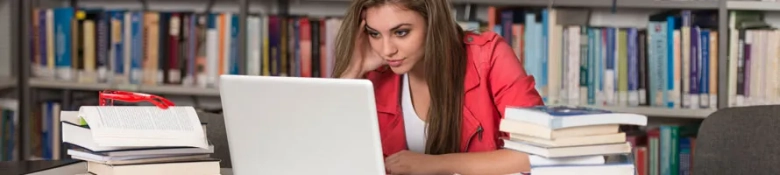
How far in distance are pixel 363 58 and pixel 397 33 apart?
0.19m

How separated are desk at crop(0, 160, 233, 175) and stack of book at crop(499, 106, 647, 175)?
2.08 feet

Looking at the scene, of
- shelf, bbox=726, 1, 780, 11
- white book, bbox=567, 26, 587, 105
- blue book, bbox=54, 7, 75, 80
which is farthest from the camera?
blue book, bbox=54, 7, 75, 80

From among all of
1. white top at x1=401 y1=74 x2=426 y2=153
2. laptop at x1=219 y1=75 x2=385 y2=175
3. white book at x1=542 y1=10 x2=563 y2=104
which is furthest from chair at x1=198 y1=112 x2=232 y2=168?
white book at x1=542 y1=10 x2=563 y2=104

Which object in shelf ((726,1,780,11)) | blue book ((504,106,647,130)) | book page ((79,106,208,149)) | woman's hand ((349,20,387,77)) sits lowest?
book page ((79,106,208,149))

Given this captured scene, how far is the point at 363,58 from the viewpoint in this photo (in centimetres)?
255

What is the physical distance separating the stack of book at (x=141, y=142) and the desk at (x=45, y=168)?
0.14 m

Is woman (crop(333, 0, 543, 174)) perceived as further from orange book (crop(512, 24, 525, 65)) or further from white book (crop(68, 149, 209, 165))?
orange book (crop(512, 24, 525, 65))

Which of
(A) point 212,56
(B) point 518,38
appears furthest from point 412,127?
(A) point 212,56

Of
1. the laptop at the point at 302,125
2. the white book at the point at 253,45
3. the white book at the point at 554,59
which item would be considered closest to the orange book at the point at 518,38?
the white book at the point at 554,59

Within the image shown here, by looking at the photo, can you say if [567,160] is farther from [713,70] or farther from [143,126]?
[713,70]

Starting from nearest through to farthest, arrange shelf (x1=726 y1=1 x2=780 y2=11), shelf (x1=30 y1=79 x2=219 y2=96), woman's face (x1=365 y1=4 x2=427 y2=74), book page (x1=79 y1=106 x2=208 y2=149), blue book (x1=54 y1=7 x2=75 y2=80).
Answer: book page (x1=79 y1=106 x2=208 y2=149), woman's face (x1=365 y1=4 x2=427 y2=74), shelf (x1=726 y1=1 x2=780 y2=11), shelf (x1=30 y1=79 x2=219 y2=96), blue book (x1=54 y1=7 x2=75 y2=80)

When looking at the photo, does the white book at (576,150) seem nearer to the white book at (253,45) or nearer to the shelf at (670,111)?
the shelf at (670,111)

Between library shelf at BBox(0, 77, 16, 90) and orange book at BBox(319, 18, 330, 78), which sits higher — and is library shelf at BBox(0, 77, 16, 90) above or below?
below

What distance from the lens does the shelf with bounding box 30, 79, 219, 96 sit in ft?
12.2
